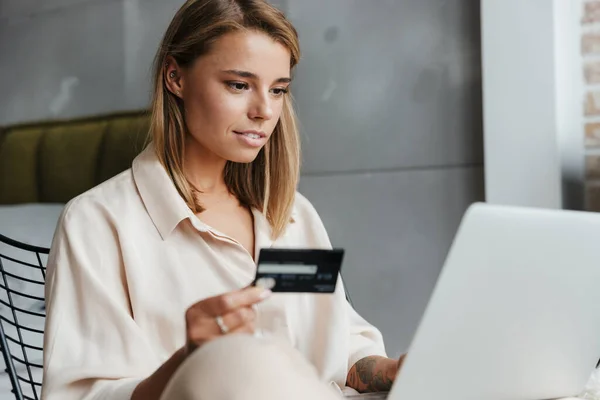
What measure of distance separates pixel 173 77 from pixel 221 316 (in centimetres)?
58

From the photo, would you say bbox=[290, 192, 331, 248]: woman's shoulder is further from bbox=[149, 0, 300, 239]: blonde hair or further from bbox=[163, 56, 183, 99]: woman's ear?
bbox=[163, 56, 183, 99]: woman's ear

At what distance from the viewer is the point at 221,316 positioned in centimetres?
88

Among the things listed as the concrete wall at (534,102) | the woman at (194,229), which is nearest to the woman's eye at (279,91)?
the woman at (194,229)

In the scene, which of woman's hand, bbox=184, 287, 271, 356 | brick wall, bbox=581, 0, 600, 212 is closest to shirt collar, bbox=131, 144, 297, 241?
woman's hand, bbox=184, 287, 271, 356

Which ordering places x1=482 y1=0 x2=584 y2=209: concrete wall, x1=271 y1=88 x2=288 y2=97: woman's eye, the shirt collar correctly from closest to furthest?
the shirt collar, x1=271 y1=88 x2=288 y2=97: woman's eye, x1=482 y1=0 x2=584 y2=209: concrete wall

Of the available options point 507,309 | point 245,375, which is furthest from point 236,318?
point 507,309

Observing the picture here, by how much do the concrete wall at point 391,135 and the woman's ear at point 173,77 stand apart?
3.37ft

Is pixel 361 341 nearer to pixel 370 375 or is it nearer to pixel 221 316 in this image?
pixel 370 375

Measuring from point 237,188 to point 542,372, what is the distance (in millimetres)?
629

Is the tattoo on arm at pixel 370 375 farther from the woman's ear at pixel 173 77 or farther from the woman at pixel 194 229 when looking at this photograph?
the woman's ear at pixel 173 77

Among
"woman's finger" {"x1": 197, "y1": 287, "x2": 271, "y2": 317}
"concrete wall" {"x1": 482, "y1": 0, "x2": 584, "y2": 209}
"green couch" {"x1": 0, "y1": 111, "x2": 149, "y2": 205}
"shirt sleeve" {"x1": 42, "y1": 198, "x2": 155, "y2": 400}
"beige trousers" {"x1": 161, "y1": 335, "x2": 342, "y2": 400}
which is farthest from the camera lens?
"green couch" {"x1": 0, "y1": 111, "x2": 149, "y2": 205}

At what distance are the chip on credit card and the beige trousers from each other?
67mm

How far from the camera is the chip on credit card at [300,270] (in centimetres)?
81

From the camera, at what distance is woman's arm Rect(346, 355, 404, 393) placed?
126cm
